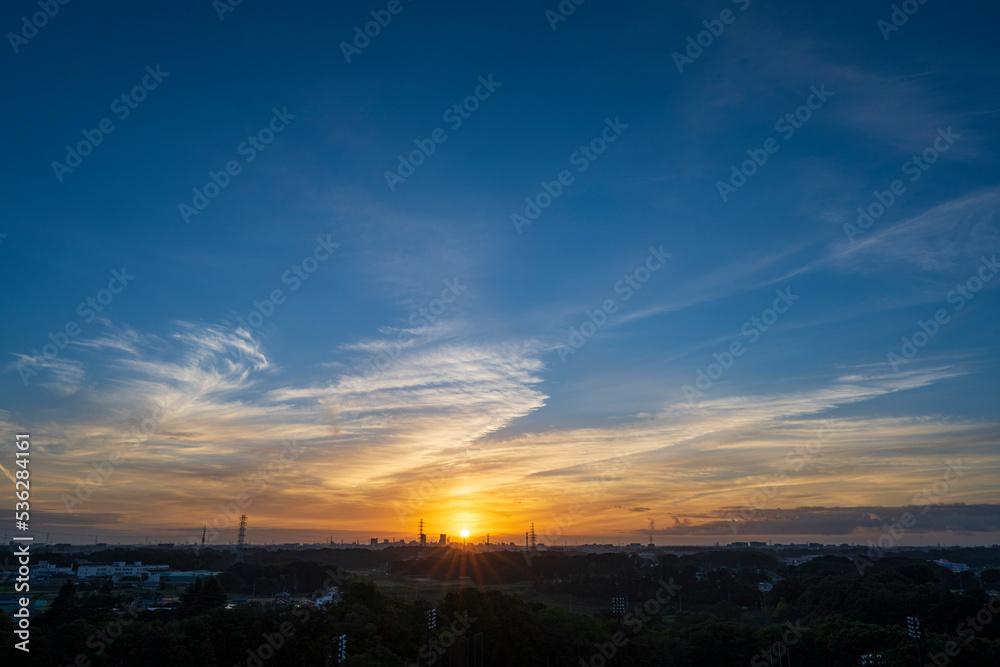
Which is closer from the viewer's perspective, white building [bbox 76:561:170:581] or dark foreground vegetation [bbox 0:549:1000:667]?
dark foreground vegetation [bbox 0:549:1000:667]

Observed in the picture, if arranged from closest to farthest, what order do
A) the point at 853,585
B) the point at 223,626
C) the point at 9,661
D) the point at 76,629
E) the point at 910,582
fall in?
the point at 9,661
the point at 76,629
the point at 223,626
the point at 853,585
the point at 910,582

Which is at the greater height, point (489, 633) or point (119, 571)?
point (119, 571)

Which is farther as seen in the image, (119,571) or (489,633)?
(119,571)

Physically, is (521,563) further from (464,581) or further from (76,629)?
(76,629)

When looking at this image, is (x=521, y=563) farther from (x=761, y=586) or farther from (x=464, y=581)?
(x=761, y=586)

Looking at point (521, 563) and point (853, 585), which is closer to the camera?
point (853, 585)

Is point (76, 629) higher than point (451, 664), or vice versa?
point (76, 629)

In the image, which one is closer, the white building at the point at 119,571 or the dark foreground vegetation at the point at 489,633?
the dark foreground vegetation at the point at 489,633

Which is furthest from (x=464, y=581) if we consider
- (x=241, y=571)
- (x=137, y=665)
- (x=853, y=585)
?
(x=137, y=665)

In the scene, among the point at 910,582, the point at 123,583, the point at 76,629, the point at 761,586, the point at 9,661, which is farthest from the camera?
the point at 761,586
